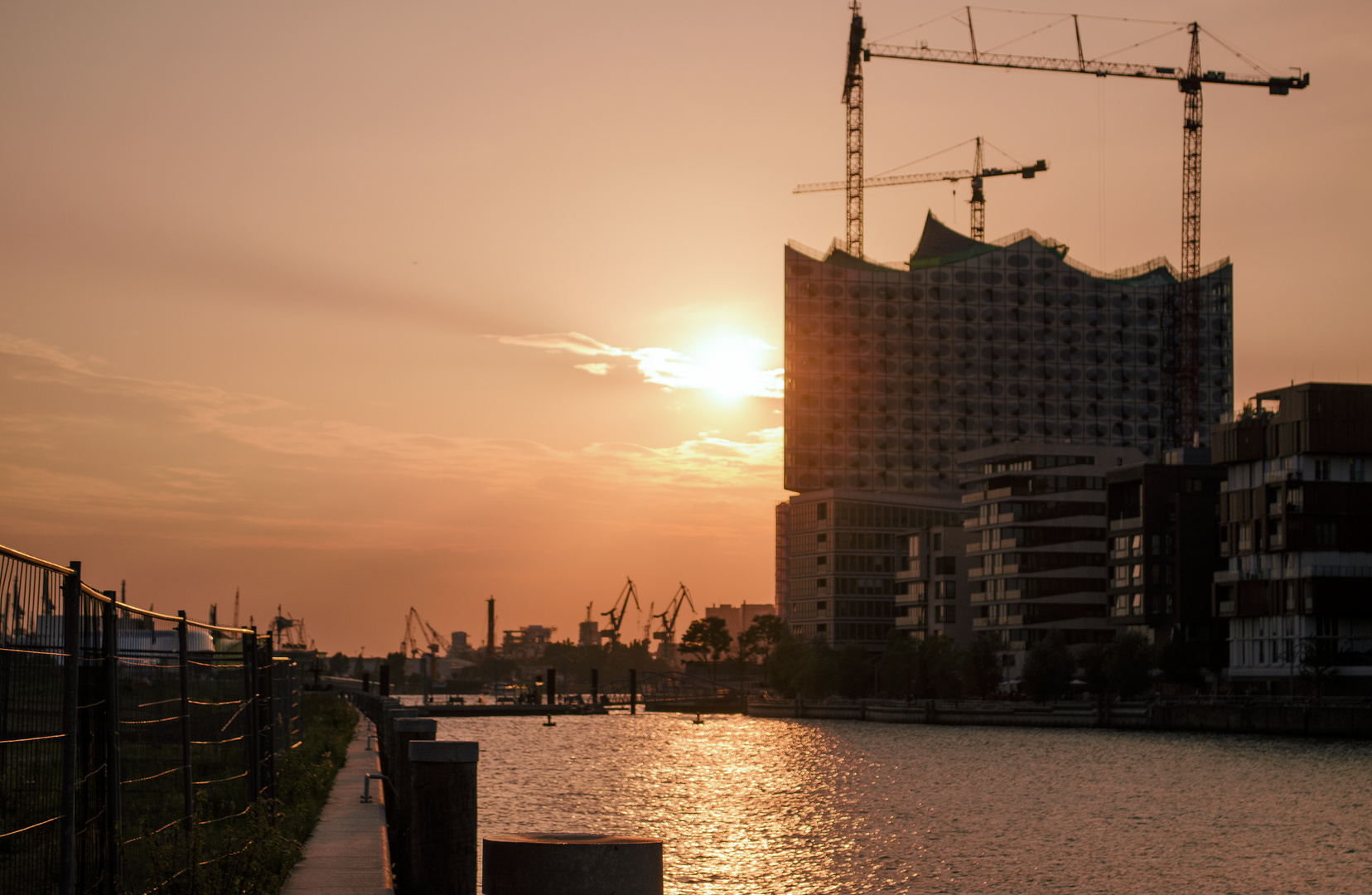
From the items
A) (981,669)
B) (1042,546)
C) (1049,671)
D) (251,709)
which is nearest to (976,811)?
(251,709)

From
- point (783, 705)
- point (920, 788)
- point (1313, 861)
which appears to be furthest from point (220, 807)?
point (783, 705)

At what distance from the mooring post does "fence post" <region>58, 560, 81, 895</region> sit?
1.46 meters

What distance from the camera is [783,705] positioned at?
199625mm

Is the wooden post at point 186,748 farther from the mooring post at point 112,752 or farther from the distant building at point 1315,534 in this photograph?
the distant building at point 1315,534

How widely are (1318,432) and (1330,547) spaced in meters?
10.2

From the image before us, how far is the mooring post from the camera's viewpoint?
12.2 metres

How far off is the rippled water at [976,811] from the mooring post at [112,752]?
33990 mm

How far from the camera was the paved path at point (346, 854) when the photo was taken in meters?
20.7

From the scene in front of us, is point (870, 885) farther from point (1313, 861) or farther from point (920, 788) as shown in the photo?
point (920, 788)

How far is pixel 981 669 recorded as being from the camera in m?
170

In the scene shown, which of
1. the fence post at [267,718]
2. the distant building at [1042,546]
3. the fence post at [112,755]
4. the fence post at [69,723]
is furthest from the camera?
the distant building at [1042,546]

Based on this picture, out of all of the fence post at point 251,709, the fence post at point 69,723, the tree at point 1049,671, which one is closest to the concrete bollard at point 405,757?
the fence post at point 251,709

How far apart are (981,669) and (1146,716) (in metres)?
36.5

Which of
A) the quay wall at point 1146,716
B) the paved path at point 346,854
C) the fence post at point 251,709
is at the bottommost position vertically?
the quay wall at point 1146,716
